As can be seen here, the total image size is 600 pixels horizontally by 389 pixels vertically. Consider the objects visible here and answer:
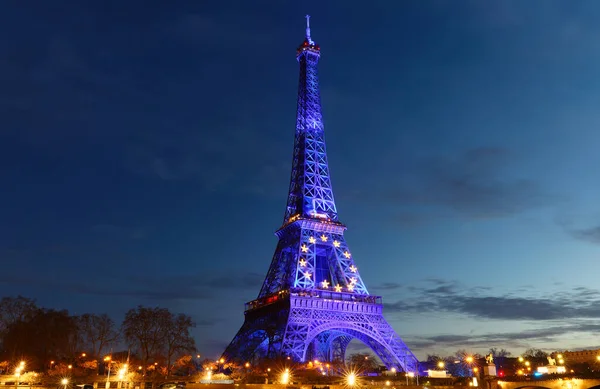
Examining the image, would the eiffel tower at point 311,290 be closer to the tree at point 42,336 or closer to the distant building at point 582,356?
the tree at point 42,336

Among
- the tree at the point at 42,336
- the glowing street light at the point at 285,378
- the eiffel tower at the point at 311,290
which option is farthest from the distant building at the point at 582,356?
the tree at the point at 42,336

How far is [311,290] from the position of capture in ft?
267

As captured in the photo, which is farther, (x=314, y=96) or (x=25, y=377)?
(x=314, y=96)

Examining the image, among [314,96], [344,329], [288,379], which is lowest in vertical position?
[288,379]

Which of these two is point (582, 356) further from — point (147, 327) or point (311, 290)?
point (147, 327)

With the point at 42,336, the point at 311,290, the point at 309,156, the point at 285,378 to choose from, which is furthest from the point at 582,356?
the point at 42,336

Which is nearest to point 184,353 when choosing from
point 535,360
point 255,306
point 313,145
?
point 255,306

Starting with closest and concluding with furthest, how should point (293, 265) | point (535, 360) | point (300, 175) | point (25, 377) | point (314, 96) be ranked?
point (25, 377) → point (293, 265) → point (300, 175) → point (314, 96) → point (535, 360)

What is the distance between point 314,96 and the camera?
113 meters

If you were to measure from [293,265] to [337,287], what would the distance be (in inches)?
354

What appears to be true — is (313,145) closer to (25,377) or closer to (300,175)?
(300,175)

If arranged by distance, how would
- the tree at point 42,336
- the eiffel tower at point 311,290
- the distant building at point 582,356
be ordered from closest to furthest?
1. the eiffel tower at point 311,290
2. the tree at point 42,336
3. the distant building at point 582,356

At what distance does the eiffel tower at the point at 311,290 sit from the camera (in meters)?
78.4

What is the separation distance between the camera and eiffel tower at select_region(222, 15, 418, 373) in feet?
257
